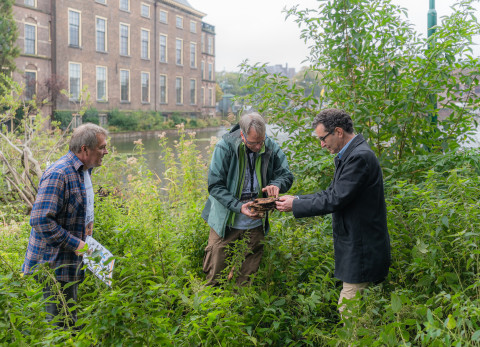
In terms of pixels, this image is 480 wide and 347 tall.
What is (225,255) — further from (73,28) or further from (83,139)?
(73,28)

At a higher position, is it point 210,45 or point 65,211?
point 210,45

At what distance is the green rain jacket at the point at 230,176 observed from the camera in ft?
11.4

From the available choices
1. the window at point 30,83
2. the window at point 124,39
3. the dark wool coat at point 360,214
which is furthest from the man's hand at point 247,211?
the window at point 124,39

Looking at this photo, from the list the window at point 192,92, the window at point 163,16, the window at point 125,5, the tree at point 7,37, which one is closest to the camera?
the tree at point 7,37

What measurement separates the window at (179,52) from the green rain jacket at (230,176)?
150ft

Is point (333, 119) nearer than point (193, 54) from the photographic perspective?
Yes

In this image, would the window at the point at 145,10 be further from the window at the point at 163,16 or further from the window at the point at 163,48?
the window at the point at 163,48

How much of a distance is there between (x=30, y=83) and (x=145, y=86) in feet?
44.0

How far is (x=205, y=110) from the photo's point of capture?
5484 cm

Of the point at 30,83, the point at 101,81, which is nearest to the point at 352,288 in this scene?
the point at 30,83

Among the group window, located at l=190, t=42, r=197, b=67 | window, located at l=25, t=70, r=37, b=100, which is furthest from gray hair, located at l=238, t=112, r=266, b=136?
window, located at l=190, t=42, r=197, b=67

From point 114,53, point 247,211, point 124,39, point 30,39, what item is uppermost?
point 124,39

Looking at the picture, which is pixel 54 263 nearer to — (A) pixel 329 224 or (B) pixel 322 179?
(A) pixel 329 224

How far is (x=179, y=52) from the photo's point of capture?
157 ft
